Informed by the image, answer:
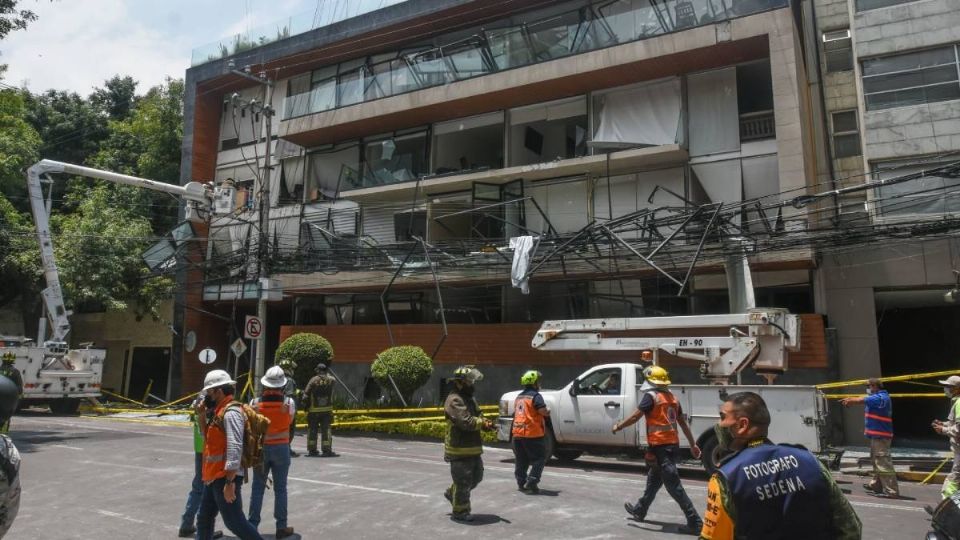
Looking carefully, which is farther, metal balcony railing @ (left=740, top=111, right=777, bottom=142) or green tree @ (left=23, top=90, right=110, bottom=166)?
green tree @ (left=23, top=90, right=110, bottom=166)

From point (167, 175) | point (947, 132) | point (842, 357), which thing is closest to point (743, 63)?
point (947, 132)

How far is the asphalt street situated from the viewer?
23.5ft

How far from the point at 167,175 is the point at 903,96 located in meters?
28.2

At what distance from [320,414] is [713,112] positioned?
13.2 metres

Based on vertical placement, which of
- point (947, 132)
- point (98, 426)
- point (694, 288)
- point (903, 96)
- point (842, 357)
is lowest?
point (98, 426)

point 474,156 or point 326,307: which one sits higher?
point 474,156

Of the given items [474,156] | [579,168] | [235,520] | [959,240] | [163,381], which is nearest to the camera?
[235,520]

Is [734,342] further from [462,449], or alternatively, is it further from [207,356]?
[207,356]

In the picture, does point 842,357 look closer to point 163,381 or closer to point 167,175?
point 163,381

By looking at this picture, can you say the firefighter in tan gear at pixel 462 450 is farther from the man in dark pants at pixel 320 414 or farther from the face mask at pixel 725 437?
the man in dark pants at pixel 320 414

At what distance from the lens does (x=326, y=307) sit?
2494 centimetres

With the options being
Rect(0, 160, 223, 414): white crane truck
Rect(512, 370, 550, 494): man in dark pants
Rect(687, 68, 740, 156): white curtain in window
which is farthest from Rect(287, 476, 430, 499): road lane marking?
Rect(687, 68, 740, 156): white curtain in window

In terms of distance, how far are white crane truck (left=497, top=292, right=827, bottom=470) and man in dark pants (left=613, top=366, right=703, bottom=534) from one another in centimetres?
355

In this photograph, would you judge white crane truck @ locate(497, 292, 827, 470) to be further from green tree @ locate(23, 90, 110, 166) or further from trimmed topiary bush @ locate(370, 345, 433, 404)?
green tree @ locate(23, 90, 110, 166)
